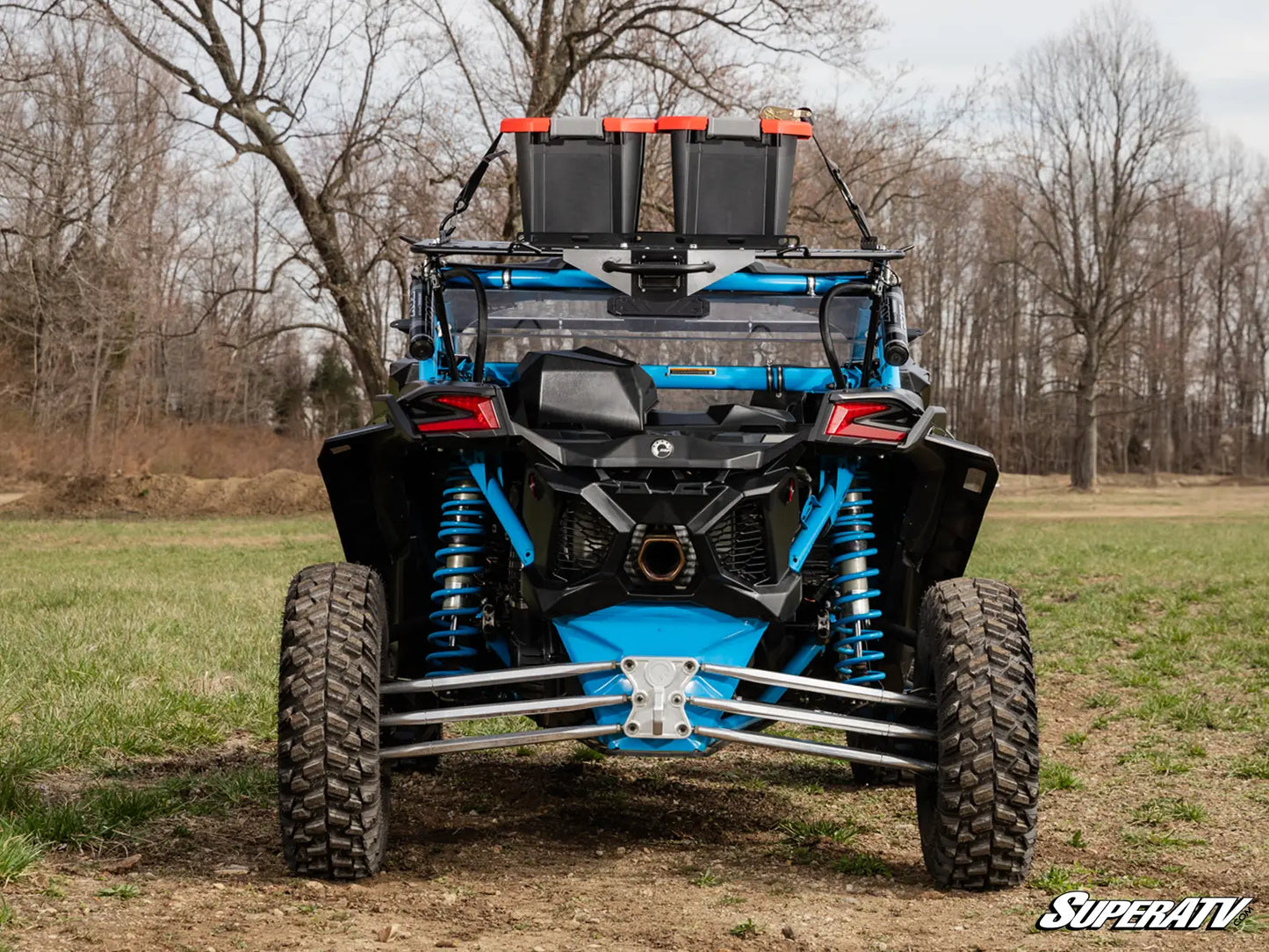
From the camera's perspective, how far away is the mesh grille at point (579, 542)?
4.64 metres

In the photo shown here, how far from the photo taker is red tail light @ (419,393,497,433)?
4570 mm

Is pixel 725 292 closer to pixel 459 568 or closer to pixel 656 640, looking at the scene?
pixel 459 568

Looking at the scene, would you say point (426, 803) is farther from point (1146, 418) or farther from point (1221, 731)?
point (1146, 418)

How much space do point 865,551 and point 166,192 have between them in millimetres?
38099

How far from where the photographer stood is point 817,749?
4480mm

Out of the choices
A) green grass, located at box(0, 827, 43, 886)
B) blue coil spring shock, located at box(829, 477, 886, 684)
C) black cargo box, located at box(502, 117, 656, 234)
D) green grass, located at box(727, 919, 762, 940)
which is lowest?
green grass, located at box(727, 919, 762, 940)

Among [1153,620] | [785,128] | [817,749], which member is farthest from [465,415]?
[1153,620]

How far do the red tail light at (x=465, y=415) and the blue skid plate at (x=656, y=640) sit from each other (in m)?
0.68

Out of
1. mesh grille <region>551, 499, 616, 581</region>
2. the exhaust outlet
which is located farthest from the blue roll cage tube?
the exhaust outlet

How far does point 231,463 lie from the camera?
40344 mm

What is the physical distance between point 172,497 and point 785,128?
26.2m

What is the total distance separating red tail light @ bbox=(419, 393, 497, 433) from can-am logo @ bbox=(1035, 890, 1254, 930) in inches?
87.9

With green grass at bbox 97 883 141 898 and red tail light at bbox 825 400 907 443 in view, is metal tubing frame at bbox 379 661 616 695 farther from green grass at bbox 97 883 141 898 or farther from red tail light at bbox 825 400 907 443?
red tail light at bbox 825 400 907 443

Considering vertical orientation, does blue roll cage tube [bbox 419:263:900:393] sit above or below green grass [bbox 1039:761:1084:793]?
above
